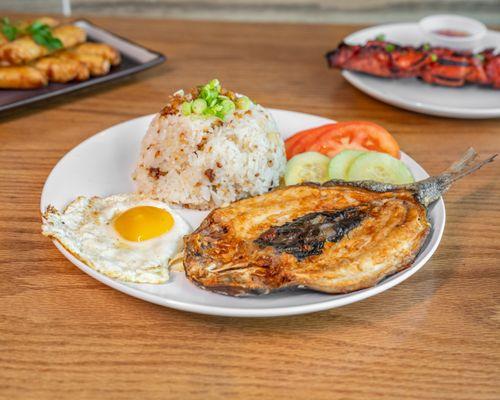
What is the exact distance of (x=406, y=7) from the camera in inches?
250

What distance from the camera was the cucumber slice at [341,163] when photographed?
2.92m

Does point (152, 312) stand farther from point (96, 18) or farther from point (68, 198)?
point (96, 18)

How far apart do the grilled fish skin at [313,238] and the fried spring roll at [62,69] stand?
1.86 metres

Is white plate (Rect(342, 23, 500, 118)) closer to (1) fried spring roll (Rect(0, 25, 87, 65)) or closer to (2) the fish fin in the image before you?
(2) the fish fin

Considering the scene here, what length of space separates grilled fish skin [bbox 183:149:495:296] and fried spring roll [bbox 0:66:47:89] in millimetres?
1865

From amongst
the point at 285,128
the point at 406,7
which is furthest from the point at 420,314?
the point at 406,7

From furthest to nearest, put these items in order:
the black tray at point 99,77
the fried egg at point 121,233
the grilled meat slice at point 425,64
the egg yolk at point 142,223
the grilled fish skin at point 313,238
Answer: the grilled meat slice at point 425,64, the black tray at point 99,77, the egg yolk at point 142,223, the fried egg at point 121,233, the grilled fish skin at point 313,238

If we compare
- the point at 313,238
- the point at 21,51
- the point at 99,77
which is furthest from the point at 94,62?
the point at 313,238

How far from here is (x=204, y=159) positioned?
2875 mm

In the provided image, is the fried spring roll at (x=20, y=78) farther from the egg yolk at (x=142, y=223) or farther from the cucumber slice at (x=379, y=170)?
the cucumber slice at (x=379, y=170)

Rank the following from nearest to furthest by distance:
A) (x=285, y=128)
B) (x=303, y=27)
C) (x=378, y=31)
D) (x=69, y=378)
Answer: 1. (x=69, y=378)
2. (x=285, y=128)
3. (x=378, y=31)
4. (x=303, y=27)

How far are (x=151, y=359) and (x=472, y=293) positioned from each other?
123 centimetres

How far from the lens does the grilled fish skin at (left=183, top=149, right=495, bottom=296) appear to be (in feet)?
6.97

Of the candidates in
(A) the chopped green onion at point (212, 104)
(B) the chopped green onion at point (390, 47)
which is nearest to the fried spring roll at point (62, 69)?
(A) the chopped green onion at point (212, 104)
